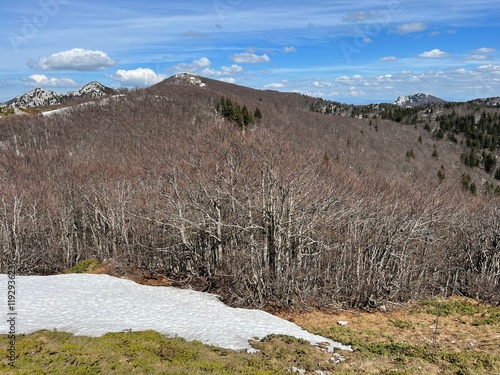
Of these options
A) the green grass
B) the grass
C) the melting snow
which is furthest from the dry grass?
the green grass

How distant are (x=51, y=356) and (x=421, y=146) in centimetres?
18397

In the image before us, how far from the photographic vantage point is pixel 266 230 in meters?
23.8

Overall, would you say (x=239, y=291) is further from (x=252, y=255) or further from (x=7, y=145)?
(x=7, y=145)

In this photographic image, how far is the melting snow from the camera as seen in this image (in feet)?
51.0

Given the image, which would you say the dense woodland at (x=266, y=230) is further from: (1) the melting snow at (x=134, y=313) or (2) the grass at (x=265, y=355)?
(2) the grass at (x=265, y=355)

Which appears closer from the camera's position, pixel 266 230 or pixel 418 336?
pixel 418 336

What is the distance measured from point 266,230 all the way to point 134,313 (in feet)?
30.3

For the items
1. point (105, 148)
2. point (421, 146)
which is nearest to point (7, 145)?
point (105, 148)

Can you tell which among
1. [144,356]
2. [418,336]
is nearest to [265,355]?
Answer: [144,356]

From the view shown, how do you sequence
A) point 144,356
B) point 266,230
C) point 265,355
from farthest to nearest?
point 266,230 < point 265,355 < point 144,356

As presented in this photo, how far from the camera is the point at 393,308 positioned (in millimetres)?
23203

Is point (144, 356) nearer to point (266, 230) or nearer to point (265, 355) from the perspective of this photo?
point (265, 355)

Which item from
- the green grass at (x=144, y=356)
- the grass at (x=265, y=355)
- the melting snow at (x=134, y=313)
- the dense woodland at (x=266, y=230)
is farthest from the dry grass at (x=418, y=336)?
the green grass at (x=144, y=356)

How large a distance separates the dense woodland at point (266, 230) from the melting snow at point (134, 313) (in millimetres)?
3079
